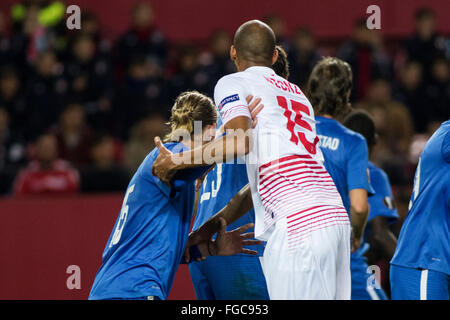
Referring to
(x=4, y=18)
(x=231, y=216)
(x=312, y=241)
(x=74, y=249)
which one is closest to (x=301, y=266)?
(x=312, y=241)

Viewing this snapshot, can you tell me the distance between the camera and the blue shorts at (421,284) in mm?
4250

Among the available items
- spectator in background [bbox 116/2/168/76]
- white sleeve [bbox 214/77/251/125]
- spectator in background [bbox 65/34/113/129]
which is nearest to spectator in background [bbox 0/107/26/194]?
spectator in background [bbox 65/34/113/129]

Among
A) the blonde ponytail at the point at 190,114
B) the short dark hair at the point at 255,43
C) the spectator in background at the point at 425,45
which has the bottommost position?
the blonde ponytail at the point at 190,114

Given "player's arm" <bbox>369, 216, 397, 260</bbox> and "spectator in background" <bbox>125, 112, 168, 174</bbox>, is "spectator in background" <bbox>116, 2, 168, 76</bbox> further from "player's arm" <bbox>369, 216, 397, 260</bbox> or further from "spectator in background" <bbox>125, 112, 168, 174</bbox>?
"player's arm" <bbox>369, 216, 397, 260</bbox>

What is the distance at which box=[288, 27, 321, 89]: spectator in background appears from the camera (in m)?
10.1

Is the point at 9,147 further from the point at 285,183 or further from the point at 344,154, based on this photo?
the point at 285,183

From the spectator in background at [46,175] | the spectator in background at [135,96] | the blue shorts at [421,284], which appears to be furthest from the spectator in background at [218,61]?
the blue shorts at [421,284]

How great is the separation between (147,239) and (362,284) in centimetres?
250

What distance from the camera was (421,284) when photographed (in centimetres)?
430

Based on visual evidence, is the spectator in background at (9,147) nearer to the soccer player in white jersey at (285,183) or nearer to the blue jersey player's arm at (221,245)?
the blue jersey player's arm at (221,245)

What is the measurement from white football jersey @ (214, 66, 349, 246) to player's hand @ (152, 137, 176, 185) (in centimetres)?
35

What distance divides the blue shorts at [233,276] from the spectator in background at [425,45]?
6622 mm

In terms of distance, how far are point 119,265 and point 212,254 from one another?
736 mm

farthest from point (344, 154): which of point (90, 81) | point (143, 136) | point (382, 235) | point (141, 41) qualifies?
point (141, 41)
